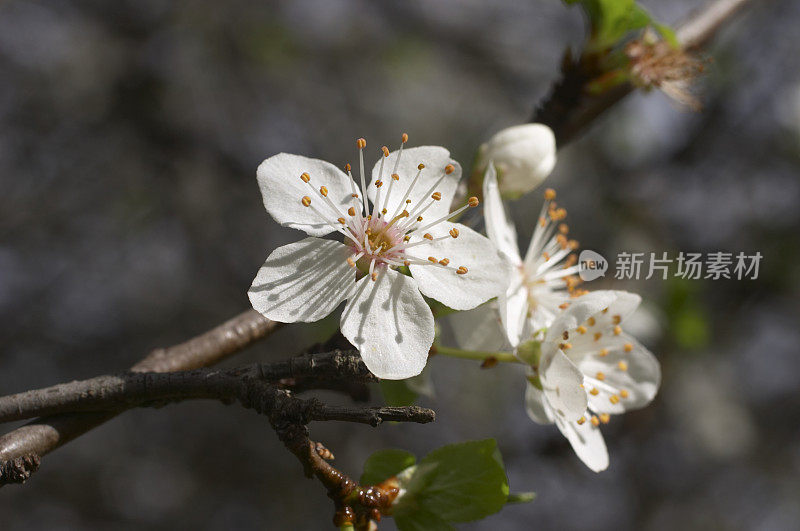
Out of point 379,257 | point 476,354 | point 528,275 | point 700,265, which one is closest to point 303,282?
point 379,257

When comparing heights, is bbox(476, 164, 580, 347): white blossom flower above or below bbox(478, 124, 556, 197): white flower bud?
below

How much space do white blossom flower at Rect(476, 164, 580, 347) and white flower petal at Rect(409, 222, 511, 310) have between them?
0.11ft

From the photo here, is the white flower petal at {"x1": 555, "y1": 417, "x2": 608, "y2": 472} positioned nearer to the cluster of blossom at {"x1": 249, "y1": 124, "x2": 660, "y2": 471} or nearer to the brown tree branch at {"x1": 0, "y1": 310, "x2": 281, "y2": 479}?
the cluster of blossom at {"x1": 249, "y1": 124, "x2": 660, "y2": 471}

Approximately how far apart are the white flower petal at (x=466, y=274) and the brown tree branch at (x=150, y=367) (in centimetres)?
32

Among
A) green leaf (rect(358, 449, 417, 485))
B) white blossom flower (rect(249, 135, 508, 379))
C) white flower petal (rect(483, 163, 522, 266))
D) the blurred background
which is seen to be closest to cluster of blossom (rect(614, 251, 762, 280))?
the blurred background

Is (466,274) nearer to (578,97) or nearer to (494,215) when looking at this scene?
(494,215)

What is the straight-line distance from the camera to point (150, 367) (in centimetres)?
117

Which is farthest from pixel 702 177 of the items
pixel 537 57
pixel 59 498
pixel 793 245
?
pixel 59 498

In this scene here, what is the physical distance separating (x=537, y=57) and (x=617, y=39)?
9.04 feet

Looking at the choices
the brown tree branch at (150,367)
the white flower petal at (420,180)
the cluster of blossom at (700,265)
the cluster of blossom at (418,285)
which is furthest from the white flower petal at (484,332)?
the cluster of blossom at (700,265)

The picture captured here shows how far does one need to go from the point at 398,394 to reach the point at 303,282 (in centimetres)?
33

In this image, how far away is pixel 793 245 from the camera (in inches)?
134

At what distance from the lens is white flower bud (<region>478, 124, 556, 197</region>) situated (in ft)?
4.60

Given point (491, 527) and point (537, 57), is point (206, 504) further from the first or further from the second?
point (537, 57)
